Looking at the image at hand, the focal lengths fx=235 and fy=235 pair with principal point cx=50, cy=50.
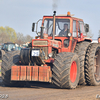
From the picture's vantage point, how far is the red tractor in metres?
7.48

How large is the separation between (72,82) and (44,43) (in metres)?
1.67

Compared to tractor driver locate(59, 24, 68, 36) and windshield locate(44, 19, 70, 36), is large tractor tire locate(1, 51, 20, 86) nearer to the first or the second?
windshield locate(44, 19, 70, 36)

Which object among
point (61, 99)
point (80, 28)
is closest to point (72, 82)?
point (61, 99)

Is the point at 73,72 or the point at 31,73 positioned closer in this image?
the point at 31,73

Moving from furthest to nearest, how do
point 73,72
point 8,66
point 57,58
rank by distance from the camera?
point 8,66, point 73,72, point 57,58

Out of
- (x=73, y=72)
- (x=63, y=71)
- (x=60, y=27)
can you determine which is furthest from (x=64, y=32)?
(x=63, y=71)

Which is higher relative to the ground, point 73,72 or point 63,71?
point 63,71

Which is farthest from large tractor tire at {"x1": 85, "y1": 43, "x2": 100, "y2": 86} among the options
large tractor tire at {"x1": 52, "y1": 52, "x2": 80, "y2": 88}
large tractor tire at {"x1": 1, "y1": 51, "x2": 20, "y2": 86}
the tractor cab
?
large tractor tire at {"x1": 1, "y1": 51, "x2": 20, "y2": 86}

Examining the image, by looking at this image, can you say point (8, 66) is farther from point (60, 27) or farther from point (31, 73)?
point (60, 27)

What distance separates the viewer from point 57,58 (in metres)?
7.57

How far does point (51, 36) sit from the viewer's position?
30.8 ft

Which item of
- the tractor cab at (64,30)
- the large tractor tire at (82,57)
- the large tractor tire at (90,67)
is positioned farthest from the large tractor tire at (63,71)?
the tractor cab at (64,30)

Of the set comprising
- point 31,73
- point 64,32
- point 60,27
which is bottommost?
point 31,73

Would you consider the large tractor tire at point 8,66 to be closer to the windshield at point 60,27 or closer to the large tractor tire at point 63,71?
the large tractor tire at point 63,71
